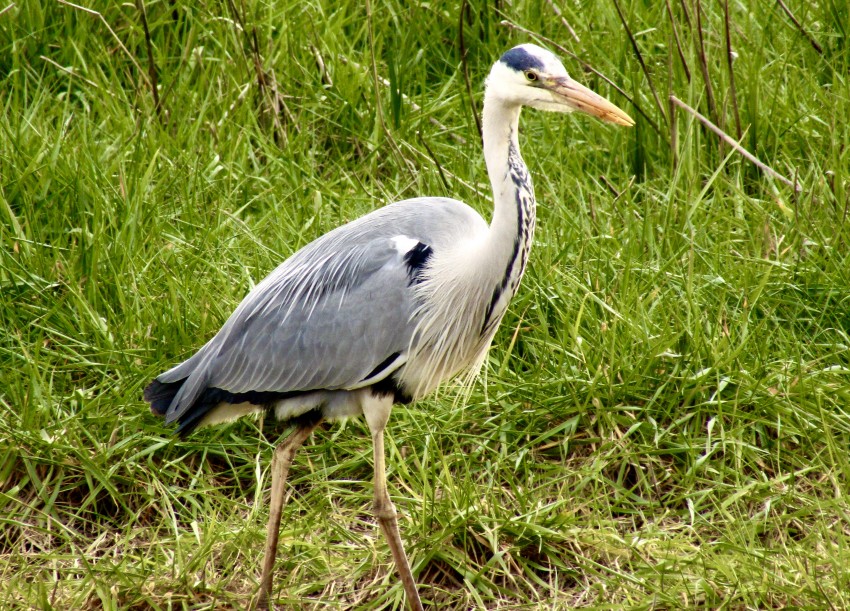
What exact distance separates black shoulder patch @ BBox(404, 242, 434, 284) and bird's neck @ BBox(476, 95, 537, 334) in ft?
0.74

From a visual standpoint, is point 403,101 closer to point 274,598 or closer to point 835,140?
point 835,140

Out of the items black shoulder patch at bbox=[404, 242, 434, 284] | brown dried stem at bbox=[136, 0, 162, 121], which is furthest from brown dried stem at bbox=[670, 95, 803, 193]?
brown dried stem at bbox=[136, 0, 162, 121]

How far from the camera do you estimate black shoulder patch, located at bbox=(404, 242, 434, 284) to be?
346 cm

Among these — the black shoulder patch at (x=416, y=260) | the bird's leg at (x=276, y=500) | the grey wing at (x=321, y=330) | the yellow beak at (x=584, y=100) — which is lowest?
the bird's leg at (x=276, y=500)

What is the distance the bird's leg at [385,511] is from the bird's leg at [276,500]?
26 cm

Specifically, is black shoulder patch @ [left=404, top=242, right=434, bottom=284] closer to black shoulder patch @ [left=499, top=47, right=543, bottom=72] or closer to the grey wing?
the grey wing

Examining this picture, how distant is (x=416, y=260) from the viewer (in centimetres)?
346

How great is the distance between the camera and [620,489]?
3615 millimetres

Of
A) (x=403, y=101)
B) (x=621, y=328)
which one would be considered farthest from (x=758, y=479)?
(x=403, y=101)

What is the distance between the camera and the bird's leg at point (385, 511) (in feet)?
10.7

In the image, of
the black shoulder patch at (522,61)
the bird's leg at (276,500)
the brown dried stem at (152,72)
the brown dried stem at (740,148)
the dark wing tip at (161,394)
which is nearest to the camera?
the black shoulder patch at (522,61)

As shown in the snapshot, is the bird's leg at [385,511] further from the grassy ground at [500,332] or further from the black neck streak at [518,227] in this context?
the black neck streak at [518,227]

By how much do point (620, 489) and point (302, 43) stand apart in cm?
288

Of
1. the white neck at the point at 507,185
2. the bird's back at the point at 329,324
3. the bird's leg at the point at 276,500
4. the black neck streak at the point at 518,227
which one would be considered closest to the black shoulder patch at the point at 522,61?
the white neck at the point at 507,185
